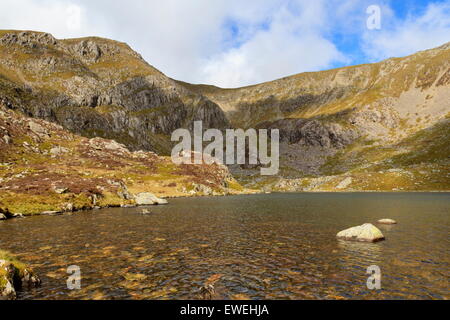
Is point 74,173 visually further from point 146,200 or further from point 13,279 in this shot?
point 13,279

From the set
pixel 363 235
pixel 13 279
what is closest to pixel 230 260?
pixel 13 279

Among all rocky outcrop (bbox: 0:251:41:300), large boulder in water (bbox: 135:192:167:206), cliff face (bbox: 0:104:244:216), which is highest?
cliff face (bbox: 0:104:244:216)

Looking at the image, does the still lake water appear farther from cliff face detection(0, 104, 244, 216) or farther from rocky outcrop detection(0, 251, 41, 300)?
cliff face detection(0, 104, 244, 216)

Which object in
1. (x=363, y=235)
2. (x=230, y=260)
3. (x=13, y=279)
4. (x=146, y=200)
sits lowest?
(x=146, y=200)

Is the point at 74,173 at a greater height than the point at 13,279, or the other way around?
the point at 74,173

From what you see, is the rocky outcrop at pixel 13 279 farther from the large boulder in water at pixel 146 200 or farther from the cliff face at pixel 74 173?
the large boulder in water at pixel 146 200

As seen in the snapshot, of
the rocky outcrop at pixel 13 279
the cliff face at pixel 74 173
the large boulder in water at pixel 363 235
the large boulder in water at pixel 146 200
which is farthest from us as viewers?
the large boulder in water at pixel 146 200

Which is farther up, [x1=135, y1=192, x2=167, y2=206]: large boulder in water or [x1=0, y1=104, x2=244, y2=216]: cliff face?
[x1=0, y1=104, x2=244, y2=216]: cliff face

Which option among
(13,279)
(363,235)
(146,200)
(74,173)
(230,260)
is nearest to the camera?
(13,279)

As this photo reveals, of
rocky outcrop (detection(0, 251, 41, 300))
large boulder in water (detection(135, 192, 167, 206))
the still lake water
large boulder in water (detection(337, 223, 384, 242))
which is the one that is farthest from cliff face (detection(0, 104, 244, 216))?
large boulder in water (detection(337, 223, 384, 242))

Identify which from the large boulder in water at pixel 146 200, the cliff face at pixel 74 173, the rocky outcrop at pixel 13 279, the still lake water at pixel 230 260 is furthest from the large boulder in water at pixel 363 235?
the large boulder in water at pixel 146 200

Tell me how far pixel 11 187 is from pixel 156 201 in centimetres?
3687

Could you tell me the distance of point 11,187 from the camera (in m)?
62.4
